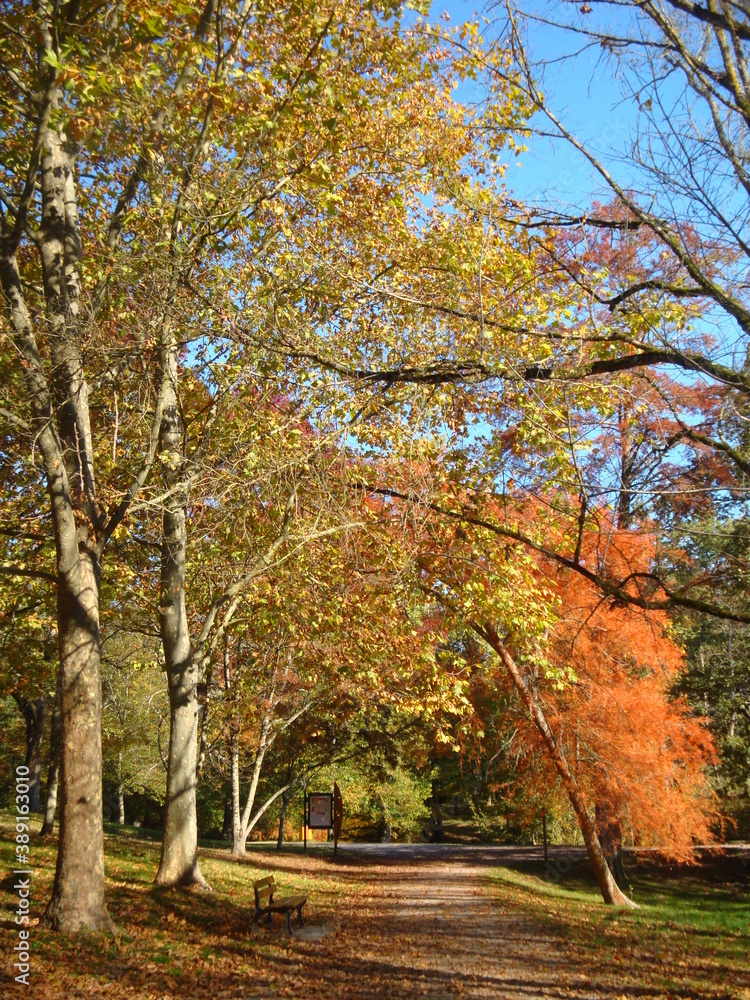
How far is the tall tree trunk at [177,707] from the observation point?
10828 mm

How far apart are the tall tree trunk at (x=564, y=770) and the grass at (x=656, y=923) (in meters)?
0.47

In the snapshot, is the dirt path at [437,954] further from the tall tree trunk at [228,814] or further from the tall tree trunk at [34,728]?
the tall tree trunk at [228,814]

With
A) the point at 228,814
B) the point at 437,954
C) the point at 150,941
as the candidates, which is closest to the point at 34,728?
the point at 150,941

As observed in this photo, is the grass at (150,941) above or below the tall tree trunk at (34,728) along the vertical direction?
below

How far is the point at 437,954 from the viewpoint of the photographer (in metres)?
9.31

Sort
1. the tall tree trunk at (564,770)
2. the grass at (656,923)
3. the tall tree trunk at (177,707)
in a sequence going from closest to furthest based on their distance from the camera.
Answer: the grass at (656,923) < the tall tree trunk at (177,707) < the tall tree trunk at (564,770)

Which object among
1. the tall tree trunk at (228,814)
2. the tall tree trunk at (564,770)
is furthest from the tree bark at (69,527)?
the tall tree trunk at (228,814)

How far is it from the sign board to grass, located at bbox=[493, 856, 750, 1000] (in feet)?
15.4

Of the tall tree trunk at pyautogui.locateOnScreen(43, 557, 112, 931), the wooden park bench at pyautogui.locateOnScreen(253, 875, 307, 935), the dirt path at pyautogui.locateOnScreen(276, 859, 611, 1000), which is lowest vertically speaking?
the dirt path at pyautogui.locateOnScreen(276, 859, 611, 1000)

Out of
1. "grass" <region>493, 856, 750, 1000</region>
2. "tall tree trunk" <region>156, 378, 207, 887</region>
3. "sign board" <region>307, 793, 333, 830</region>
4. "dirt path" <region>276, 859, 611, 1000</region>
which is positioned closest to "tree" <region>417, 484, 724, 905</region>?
"grass" <region>493, 856, 750, 1000</region>

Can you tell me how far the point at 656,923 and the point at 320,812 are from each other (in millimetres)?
9459

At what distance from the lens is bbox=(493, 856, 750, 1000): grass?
871cm

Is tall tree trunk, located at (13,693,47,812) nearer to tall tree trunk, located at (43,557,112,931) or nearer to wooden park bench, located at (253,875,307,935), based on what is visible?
wooden park bench, located at (253,875,307,935)

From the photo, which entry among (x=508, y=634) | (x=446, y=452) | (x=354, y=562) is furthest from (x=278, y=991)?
(x=508, y=634)
